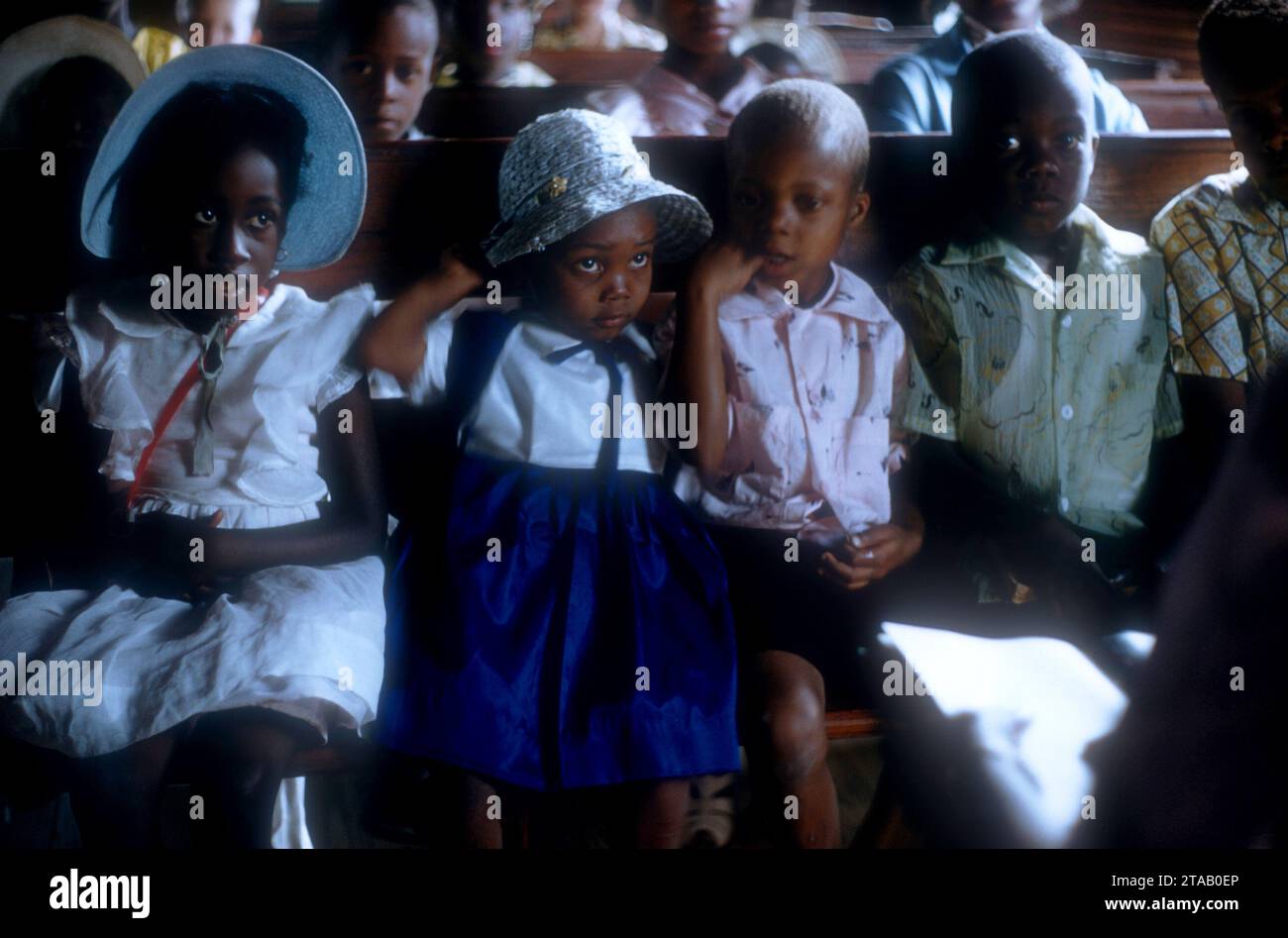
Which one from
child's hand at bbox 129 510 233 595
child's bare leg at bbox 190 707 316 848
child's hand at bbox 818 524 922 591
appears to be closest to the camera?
child's bare leg at bbox 190 707 316 848

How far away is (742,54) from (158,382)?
3.01 ft

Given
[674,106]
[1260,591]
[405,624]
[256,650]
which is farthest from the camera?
[674,106]

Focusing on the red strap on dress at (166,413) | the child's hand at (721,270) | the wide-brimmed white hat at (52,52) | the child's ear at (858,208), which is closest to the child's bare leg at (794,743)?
the child's hand at (721,270)

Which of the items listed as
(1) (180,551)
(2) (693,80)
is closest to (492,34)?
(2) (693,80)

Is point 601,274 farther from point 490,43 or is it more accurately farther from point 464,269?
point 490,43

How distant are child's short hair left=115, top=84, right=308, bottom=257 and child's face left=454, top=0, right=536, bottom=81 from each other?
0.25 metres

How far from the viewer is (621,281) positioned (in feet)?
5.19

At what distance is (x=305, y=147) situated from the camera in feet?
5.21

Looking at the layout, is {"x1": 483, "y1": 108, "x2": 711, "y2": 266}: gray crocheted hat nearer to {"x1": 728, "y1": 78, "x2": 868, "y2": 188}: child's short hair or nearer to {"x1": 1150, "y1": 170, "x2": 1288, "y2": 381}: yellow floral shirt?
{"x1": 728, "y1": 78, "x2": 868, "y2": 188}: child's short hair

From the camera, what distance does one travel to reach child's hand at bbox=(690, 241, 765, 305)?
1.62 meters

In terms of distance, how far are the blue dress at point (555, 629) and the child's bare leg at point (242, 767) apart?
0.13 metres

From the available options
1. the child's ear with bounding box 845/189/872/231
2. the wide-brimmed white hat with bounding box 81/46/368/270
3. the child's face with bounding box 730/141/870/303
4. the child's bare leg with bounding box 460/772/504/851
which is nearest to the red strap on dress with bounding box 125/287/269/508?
the wide-brimmed white hat with bounding box 81/46/368/270

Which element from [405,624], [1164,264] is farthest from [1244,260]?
A: [405,624]
